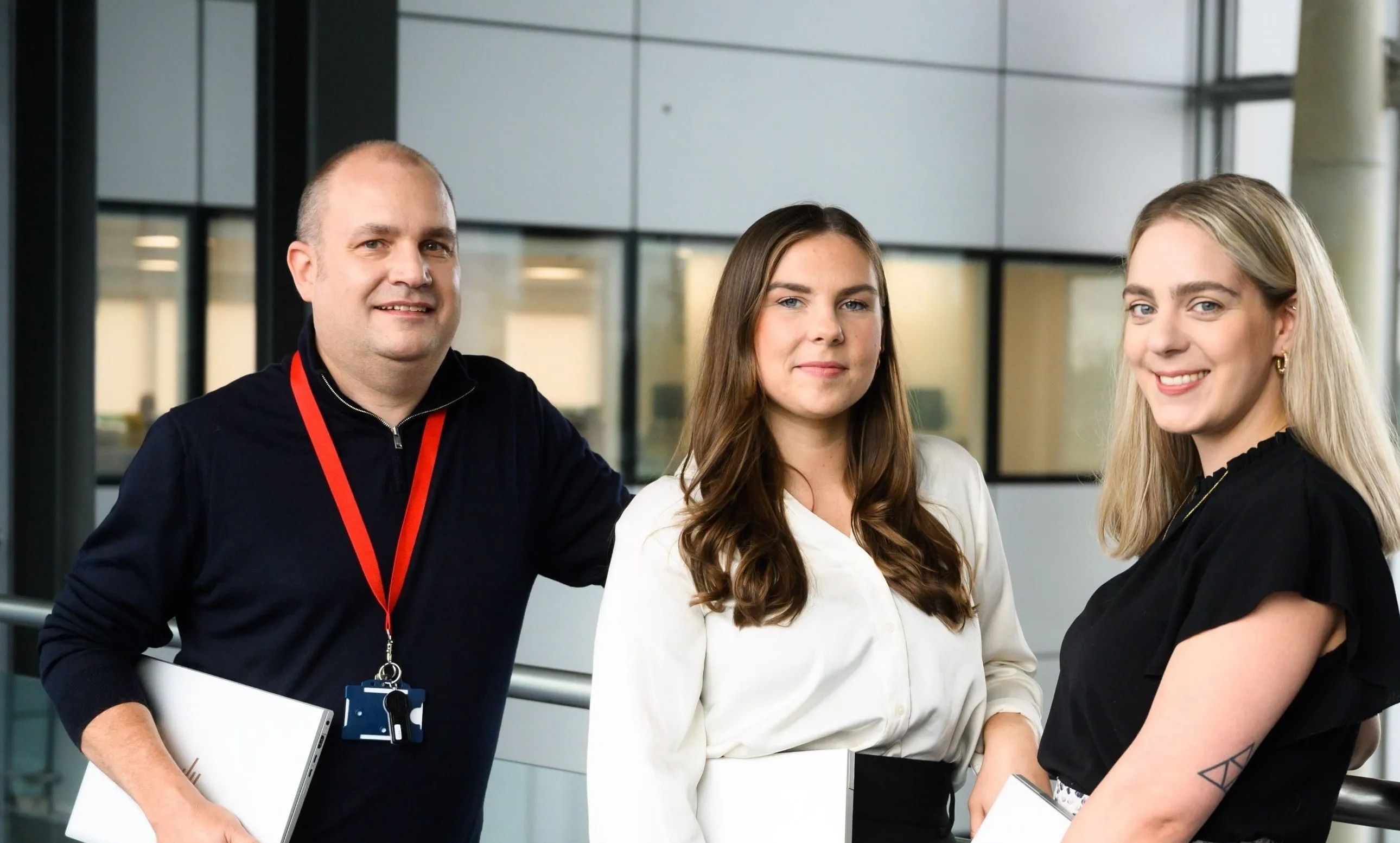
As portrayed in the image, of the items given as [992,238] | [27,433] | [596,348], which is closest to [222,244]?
[27,433]

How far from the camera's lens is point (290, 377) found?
238cm

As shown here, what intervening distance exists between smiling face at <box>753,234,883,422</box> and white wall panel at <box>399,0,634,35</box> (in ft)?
22.0

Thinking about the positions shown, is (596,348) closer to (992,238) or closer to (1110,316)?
(992,238)

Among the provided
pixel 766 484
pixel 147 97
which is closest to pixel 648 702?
pixel 766 484

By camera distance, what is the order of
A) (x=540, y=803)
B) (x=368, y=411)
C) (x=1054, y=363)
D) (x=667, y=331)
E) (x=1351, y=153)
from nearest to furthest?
(x=368, y=411) → (x=540, y=803) → (x=1351, y=153) → (x=667, y=331) → (x=1054, y=363)

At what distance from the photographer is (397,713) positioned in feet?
7.22

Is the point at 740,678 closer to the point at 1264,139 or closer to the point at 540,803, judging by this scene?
the point at 540,803

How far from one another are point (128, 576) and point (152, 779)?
1.07ft

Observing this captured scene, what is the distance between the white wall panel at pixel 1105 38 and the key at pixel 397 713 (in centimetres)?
893

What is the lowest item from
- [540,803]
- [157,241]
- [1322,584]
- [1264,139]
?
[540,803]

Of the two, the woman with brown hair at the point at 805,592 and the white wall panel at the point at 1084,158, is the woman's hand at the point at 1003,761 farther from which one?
the white wall panel at the point at 1084,158

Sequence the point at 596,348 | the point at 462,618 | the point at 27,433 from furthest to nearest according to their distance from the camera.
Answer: the point at 596,348 < the point at 27,433 < the point at 462,618

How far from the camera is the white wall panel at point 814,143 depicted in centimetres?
902

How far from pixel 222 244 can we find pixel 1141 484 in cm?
677
